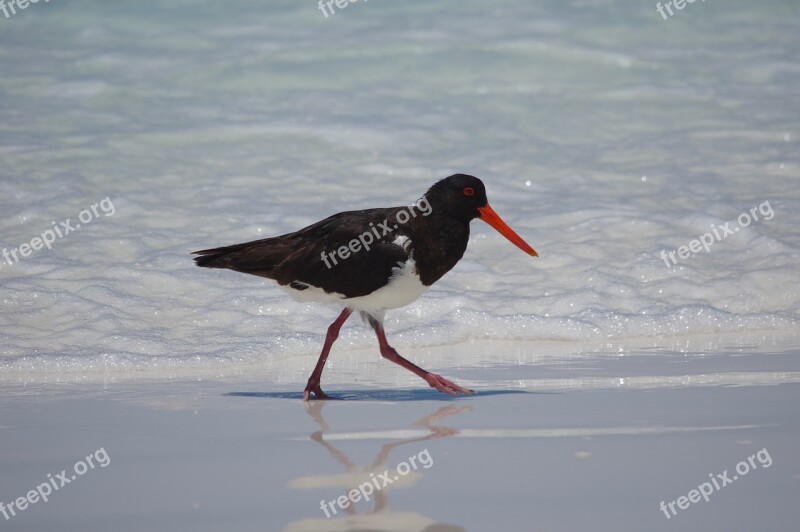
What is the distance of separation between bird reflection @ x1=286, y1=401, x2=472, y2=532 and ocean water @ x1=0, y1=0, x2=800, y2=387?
6.16 ft

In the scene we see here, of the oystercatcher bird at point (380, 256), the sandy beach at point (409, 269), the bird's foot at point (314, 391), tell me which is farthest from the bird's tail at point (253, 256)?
the bird's foot at point (314, 391)

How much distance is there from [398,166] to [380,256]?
656cm

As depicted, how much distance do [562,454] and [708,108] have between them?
11011mm

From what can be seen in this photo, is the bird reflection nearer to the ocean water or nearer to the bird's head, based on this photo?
the bird's head

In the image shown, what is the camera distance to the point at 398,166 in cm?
1247

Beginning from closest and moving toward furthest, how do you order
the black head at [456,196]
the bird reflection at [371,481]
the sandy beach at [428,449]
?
the bird reflection at [371,481] < the sandy beach at [428,449] < the black head at [456,196]

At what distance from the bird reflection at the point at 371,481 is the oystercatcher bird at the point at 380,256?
2.75 feet

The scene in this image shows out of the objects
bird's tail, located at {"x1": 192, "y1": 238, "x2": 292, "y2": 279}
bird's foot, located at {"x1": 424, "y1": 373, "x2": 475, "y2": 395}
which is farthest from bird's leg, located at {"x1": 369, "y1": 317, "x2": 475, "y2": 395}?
bird's tail, located at {"x1": 192, "y1": 238, "x2": 292, "y2": 279}

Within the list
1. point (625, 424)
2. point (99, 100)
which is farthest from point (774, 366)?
point (99, 100)

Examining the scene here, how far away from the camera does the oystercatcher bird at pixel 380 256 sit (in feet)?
19.7

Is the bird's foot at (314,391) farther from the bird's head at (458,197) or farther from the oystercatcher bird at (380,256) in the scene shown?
the bird's head at (458,197)

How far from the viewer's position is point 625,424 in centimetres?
507

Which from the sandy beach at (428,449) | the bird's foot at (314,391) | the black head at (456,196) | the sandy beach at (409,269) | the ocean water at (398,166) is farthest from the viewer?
the ocean water at (398,166)

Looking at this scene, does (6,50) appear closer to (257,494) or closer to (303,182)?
(303,182)
